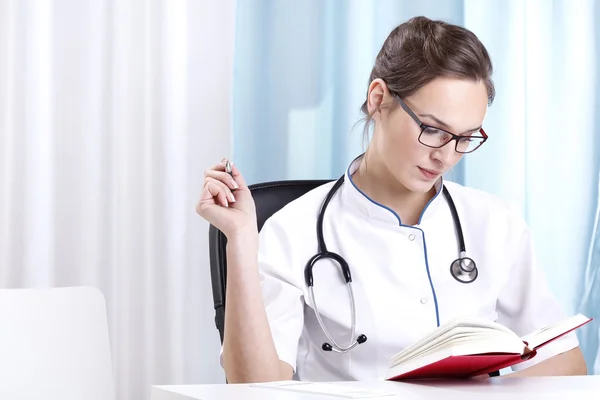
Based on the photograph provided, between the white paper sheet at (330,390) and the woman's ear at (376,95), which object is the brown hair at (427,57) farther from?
the white paper sheet at (330,390)

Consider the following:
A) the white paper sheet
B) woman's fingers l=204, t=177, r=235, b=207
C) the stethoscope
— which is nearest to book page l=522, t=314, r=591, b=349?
the white paper sheet

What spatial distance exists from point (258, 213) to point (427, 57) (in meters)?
0.45

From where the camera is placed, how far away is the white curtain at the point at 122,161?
67.8 inches

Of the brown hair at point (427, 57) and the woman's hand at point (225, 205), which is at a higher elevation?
the brown hair at point (427, 57)

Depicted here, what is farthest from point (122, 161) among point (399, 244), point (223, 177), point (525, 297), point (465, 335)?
point (465, 335)

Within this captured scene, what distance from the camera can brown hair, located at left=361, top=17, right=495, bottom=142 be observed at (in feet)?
4.23

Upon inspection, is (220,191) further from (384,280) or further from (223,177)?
(384,280)

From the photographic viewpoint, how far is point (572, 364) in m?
1.33

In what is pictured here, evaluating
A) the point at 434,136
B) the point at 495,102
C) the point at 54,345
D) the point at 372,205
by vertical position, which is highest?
the point at 495,102

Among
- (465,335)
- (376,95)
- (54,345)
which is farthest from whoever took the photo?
(376,95)

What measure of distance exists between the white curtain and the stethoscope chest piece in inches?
26.9

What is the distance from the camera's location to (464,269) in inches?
53.1

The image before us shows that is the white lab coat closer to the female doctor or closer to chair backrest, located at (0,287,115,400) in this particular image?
the female doctor

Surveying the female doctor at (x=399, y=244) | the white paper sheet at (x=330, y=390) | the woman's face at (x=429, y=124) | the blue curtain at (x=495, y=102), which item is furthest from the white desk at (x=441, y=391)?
the blue curtain at (x=495, y=102)
